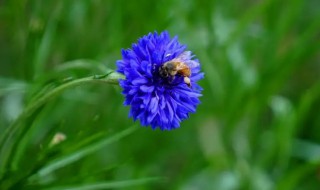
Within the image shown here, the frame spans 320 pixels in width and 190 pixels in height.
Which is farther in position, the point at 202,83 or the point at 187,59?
the point at 202,83

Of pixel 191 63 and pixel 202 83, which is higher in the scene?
pixel 202 83

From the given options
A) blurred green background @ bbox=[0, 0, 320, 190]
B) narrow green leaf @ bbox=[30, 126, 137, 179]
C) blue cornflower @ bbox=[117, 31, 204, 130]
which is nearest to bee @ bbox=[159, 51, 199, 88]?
blue cornflower @ bbox=[117, 31, 204, 130]

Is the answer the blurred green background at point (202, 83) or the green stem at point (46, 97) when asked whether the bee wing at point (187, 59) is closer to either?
the green stem at point (46, 97)

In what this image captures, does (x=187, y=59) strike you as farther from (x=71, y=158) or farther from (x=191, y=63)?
(x=71, y=158)

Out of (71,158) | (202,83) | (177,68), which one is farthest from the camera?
(202,83)

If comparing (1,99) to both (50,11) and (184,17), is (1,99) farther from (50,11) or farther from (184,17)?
(184,17)

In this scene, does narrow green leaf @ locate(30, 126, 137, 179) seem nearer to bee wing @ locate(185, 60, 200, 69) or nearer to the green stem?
the green stem

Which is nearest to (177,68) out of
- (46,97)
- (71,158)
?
(46,97)

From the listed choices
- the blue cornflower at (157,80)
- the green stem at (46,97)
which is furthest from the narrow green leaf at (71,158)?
the blue cornflower at (157,80)

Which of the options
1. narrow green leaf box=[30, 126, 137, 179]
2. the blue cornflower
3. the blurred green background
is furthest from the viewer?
the blurred green background
